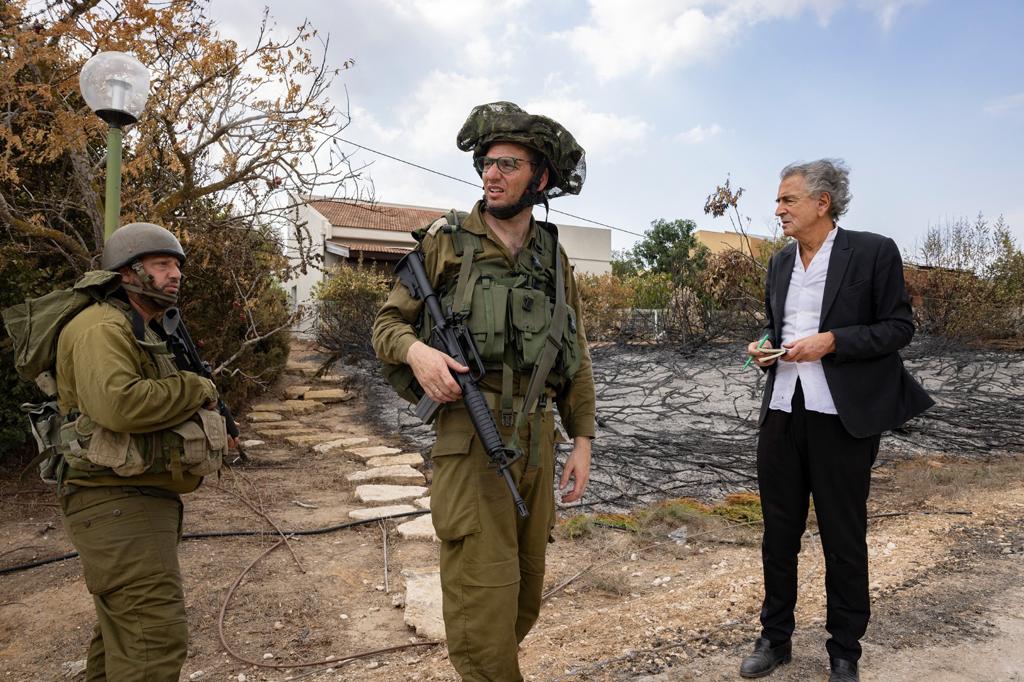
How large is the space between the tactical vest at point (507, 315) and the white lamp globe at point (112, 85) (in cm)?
229

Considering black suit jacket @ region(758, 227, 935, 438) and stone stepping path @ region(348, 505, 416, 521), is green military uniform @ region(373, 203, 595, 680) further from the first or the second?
stone stepping path @ region(348, 505, 416, 521)

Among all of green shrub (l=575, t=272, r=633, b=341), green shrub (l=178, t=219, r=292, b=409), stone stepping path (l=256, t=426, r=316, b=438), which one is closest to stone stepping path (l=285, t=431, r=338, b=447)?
stone stepping path (l=256, t=426, r=316, b=438)

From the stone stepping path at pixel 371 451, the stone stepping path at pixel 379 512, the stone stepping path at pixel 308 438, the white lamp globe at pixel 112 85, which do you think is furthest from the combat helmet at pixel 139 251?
the stone stepping path at pixel 308 438

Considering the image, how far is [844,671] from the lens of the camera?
2572 mm

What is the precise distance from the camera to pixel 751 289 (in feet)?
40.8

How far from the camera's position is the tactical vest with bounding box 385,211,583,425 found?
2.21 metres

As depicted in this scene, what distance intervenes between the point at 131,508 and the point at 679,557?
10.5 ft

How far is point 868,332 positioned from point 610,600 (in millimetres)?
2028

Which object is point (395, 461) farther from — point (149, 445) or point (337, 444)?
point (149, 445)

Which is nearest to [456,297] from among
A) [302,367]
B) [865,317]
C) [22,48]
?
[865,317]

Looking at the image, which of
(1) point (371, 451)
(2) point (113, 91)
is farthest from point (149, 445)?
(1) point (371, 451)

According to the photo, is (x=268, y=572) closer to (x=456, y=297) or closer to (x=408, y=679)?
(x=408, y=679)

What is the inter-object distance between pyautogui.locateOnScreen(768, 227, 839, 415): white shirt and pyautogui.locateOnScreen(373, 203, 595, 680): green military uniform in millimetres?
848

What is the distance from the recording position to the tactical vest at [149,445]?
228 centimetres
